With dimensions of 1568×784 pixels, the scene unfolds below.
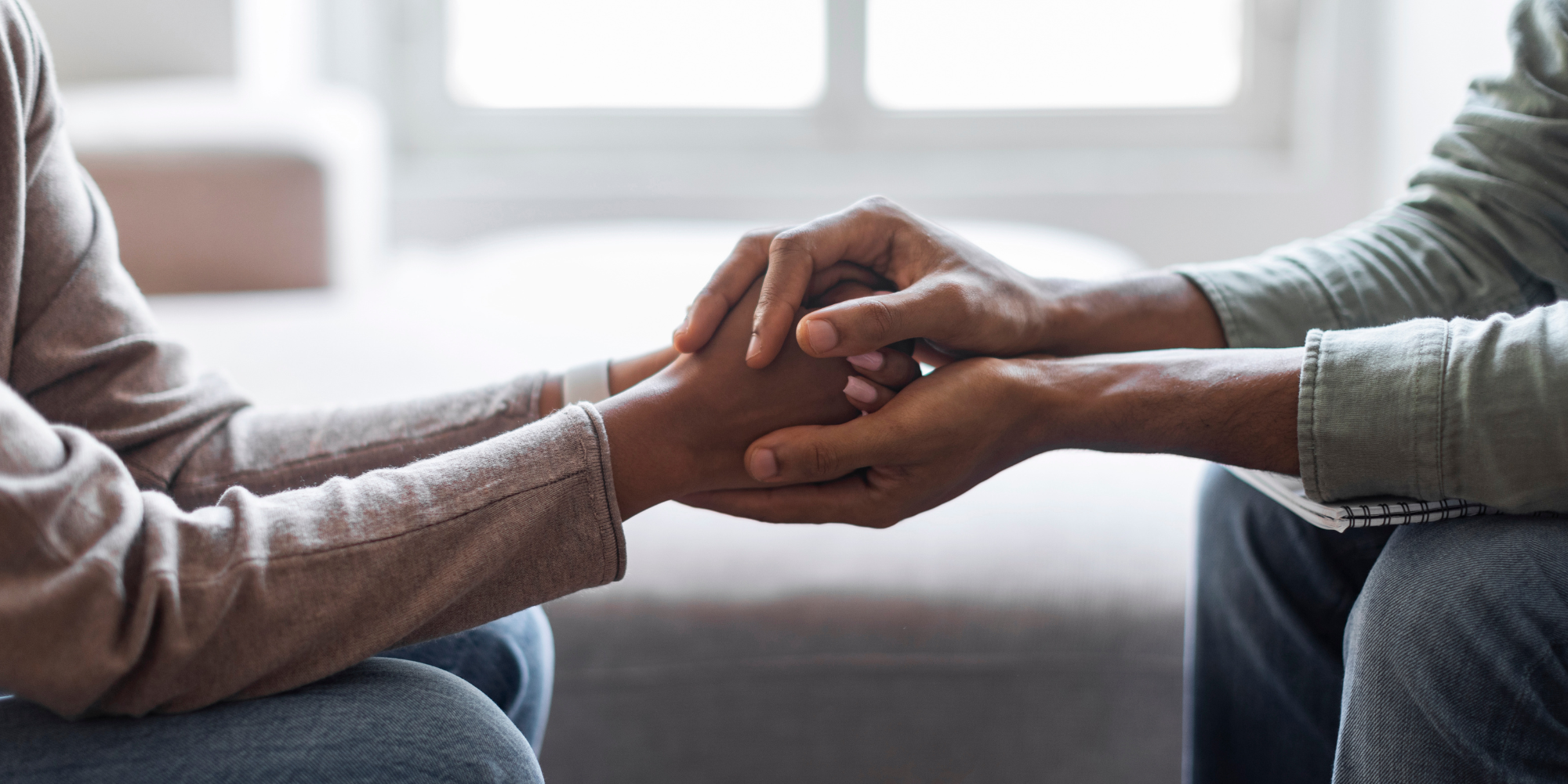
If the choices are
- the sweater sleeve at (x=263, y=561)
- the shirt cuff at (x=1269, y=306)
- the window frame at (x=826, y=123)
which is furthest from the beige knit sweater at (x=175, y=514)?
the window frame at (x=826, y=123)

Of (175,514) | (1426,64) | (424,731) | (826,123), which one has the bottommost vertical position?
(424,731)

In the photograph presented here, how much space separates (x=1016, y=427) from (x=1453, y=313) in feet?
1.25

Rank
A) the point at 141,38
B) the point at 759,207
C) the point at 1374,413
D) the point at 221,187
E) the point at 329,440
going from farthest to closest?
the point at 759,207 → the point at 141,38 → the point at 221,187 → the point at 329,440 → the point at 1374,413

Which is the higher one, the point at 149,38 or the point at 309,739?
the point at 149,38

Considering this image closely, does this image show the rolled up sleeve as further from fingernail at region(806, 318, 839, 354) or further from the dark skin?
fingernail at region(806, 318, 839, 354)

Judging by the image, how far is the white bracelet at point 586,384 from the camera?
34.7 inches

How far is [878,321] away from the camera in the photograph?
762 millimetres

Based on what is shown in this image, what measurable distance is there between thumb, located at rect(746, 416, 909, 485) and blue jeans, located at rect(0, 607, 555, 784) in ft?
0.84

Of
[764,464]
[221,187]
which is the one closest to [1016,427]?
[764,464]

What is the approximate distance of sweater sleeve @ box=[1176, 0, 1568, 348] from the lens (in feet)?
2.66

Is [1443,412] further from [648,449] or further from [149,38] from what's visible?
[149,38]

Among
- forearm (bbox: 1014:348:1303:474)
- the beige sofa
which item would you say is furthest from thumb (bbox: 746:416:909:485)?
the beige sofa

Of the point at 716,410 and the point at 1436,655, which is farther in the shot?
the point at 716,410

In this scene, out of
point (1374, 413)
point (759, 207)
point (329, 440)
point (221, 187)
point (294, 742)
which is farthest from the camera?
point (759, 207)
